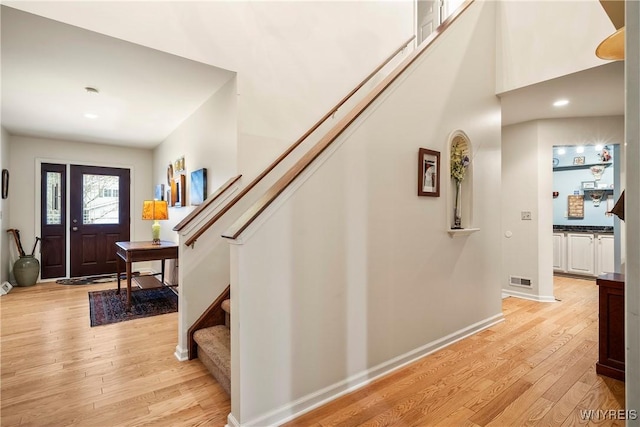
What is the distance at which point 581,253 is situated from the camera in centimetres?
579

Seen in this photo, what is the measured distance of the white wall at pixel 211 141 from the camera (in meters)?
3.04

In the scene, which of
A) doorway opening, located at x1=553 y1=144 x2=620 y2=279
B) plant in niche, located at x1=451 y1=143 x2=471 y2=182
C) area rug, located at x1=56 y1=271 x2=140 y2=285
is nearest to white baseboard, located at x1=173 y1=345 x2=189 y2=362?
plant in niche, located at x1=451 y1=143 x2=471 y2=182

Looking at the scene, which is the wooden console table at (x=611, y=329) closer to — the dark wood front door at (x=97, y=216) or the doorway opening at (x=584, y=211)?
the doorway opening at (x=584, y=211)

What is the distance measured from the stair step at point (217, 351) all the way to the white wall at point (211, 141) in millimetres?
1396

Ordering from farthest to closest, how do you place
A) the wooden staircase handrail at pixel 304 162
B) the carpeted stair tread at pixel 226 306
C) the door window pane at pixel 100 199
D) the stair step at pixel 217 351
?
1. the door window pane at pixel 100 199
2. the carpeted stair tread at pixel 226 306
3. the stair step at pixel 217 351
4. the wooden staircase handrail at pixel 304 162

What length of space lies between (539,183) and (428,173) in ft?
8.89

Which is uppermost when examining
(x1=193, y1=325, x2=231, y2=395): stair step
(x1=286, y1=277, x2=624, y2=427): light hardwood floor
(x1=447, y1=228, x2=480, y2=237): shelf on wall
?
(x1=447, y1=228, x2=480, y2=237): shelf on wall

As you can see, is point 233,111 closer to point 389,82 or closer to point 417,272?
point 389,82

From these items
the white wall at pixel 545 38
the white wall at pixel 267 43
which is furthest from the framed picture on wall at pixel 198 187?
the white wall at pixel 545 38

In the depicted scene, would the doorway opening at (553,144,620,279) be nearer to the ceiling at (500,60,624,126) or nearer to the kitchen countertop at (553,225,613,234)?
the kitchen countertop at (553,225,613,234)

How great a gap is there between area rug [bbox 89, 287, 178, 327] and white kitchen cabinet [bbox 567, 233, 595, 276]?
6.74m

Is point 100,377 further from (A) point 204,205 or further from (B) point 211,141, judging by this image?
(B) point 211,141

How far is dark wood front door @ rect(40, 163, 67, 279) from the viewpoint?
5.36 m

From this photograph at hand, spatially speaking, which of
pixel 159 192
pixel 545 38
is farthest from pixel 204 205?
pixel 545 38
